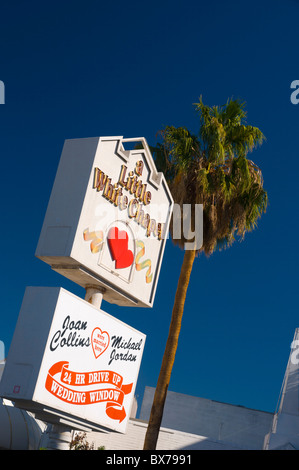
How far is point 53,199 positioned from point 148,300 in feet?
12.0

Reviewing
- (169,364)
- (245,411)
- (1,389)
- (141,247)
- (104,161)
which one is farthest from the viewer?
(245,411)

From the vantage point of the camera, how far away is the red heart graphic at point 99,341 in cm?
1323

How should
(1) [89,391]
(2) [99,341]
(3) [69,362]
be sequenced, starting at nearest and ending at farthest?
(3) [69,362] → (1) [89,391] → (2) [99,341]

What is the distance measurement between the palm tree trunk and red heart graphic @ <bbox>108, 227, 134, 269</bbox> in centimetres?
761

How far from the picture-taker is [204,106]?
78.5ft

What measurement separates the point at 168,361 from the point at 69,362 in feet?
30.1

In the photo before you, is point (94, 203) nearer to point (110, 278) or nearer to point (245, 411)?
point (110, 278)

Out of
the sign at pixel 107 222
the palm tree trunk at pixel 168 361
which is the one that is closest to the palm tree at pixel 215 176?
the palm tree trunk at pixel 168 361

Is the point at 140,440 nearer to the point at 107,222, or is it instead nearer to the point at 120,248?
the point at 120,248

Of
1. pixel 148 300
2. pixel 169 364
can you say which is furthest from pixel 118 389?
pixel 169 364

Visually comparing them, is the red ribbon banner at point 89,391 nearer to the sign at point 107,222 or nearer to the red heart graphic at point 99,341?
the red heart graphic at point 99,341

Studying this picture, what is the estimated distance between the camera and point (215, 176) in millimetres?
23250

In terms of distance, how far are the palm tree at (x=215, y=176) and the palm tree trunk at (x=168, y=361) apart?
0.13 ft

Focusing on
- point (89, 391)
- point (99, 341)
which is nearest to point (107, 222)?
point (99, 341)
